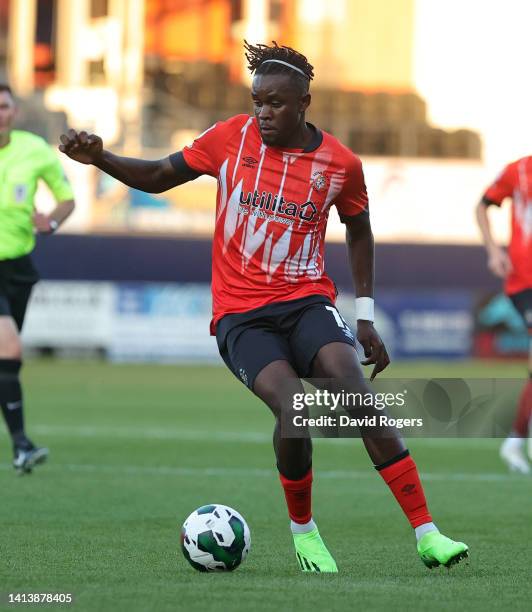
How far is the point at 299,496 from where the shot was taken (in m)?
5.50

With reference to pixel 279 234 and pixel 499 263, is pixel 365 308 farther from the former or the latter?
pixel 499 263

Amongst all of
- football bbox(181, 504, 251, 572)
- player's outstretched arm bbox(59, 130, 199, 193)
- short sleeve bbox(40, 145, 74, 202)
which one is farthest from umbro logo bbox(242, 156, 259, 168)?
short sleeve bbox(40, 145, 74, 202)

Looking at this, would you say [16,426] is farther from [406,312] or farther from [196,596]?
[406,312]

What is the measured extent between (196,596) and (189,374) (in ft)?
52.3

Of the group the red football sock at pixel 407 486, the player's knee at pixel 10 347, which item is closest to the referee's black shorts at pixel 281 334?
the red football sock at pixel 407 486

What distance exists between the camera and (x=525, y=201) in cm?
982

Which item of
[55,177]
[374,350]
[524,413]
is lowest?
[524,413]

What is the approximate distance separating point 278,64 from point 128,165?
2.26 ft

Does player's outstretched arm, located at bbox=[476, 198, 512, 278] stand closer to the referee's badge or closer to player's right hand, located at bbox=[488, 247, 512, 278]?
player's right hand, located at bbox=[488, 247, 512, 278]

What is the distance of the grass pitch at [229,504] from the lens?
15.8 ft

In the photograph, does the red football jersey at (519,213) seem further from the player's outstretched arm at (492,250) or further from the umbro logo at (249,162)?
the umbro logo at (249,162)

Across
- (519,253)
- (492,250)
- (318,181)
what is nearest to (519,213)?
(519,253)

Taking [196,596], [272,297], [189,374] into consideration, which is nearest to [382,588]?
[196,596]

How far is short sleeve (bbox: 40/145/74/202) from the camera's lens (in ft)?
30.0
